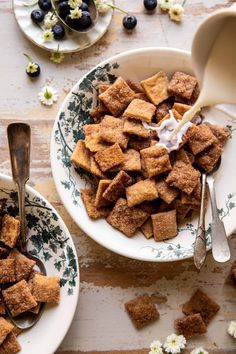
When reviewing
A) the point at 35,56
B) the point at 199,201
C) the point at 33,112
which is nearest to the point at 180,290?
the point at 199,201

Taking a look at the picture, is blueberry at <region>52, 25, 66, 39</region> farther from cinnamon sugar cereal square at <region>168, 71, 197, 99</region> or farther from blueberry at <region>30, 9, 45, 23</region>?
cinnamon sugar cereal square at <region>168, 71, 197, 99</region>

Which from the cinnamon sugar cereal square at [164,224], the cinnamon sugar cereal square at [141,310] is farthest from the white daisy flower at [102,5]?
the cinnamon sugar cereal square at [141,310]

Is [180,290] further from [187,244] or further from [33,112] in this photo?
[33,112]

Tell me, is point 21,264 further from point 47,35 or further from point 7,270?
point 47,35

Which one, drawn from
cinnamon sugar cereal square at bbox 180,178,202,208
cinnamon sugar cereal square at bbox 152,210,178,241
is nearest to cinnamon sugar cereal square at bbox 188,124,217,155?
cinnamon sugar cereal square at bbox 180,178,202,208

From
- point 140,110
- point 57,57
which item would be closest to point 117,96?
point 140,110

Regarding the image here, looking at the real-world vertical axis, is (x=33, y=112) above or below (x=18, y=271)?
above
